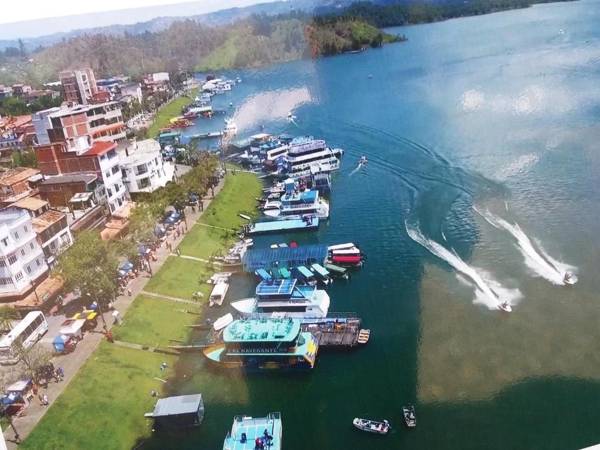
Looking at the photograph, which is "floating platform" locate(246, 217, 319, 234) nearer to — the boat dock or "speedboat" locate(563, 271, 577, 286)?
the boat dock

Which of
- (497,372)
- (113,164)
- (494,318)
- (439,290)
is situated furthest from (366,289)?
(113,164)

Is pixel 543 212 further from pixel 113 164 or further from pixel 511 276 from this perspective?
pixel 113 164

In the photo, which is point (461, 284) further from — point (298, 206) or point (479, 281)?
point (298, 206)

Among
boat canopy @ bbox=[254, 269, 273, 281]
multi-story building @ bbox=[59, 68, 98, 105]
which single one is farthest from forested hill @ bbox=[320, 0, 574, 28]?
boat canopy @ bbox=[254, 269, 273, 281]

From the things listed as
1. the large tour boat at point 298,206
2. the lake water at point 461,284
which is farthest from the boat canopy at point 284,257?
the large tour boat at point 298,206

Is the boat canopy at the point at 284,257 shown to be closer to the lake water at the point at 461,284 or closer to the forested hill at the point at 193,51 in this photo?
the lake water at the point at 461,284
